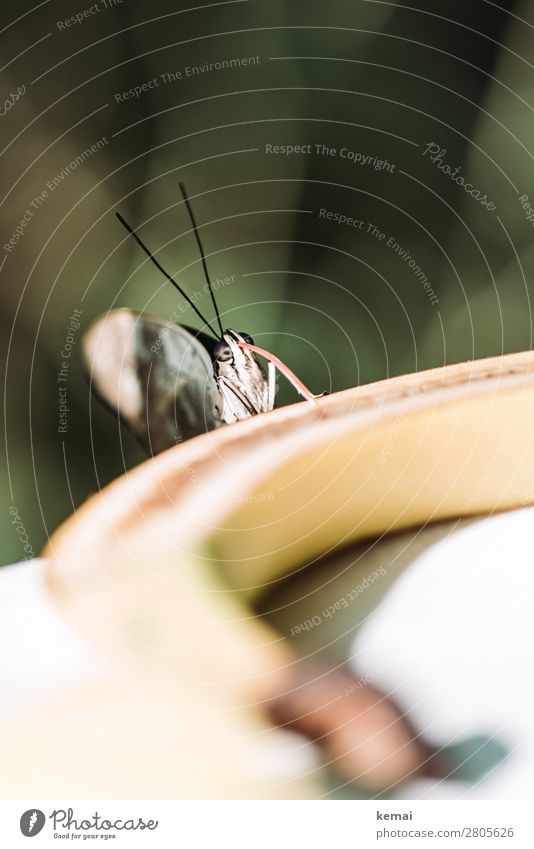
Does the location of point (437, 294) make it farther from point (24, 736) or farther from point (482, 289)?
point (24, 736)

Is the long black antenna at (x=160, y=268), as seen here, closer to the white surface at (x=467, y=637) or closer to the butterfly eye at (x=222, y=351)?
the butterfly eye at (x=222, y=351)

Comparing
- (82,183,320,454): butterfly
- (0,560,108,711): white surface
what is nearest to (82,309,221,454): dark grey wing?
(82,183,320,454): butterfly

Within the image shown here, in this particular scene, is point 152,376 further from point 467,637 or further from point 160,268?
point 467,637

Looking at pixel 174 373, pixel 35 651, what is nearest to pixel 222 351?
pixel 174 373

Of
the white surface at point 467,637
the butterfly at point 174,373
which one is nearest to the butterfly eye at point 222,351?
the butterfly at point 174,373

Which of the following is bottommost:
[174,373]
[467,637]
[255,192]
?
[467,637]

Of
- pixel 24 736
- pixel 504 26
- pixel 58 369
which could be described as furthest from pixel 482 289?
pixel 24 736
